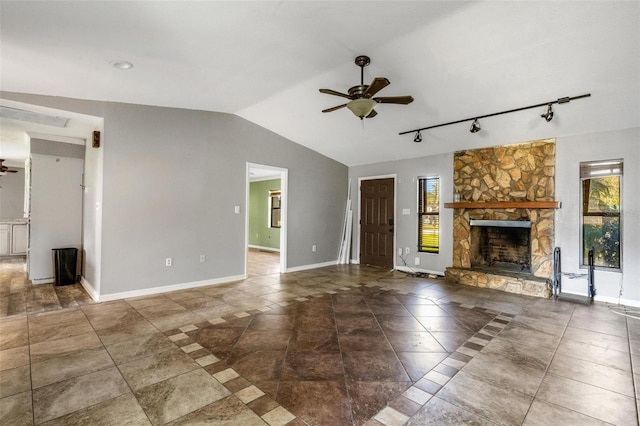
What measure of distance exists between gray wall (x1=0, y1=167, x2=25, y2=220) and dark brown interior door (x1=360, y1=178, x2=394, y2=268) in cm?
977

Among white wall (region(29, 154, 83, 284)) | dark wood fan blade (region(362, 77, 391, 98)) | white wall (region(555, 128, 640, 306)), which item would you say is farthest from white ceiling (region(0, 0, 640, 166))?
white wall (region(29, 154, 83, 284))

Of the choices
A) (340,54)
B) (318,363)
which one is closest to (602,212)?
(340,54)

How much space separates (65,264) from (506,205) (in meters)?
7.52

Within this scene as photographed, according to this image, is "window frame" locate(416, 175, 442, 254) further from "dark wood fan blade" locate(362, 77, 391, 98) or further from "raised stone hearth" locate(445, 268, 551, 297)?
"dark wood fan blade" locate(362, 77, 391, 98)

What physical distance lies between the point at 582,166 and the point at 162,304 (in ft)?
21.3

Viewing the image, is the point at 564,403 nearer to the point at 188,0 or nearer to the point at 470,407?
the point at 470,407

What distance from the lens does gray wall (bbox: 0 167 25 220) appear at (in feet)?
Result: 28.0

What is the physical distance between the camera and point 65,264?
510 cm

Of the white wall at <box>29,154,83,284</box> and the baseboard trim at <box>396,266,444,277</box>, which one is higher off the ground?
the white wall at <box>29,154,83,284</box>

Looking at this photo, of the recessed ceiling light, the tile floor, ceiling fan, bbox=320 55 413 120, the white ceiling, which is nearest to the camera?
the tile floor

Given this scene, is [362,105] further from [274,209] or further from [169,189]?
[274,209]

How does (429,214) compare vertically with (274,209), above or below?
below

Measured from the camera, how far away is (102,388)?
2139 mm

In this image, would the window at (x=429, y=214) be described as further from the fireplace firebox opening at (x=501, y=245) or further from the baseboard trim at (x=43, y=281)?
the baseboard trim at (x=43, y=281)
